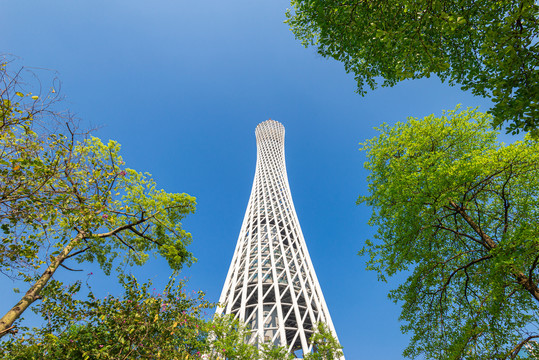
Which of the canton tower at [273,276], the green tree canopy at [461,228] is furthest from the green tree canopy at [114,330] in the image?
the canton tower at [273,276]

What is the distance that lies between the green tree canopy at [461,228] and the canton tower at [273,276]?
639 cm

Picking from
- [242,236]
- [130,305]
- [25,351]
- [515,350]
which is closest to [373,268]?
[515,350]

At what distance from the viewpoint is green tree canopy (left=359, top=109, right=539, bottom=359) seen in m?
4.88

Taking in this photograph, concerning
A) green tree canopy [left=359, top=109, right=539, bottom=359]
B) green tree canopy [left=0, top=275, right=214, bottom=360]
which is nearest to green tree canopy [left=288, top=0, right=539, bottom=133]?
green tree canopy [left=359, top=109, right=539, bottom=359]

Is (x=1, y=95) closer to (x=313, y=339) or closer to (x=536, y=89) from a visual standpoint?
(x=536, y=89)

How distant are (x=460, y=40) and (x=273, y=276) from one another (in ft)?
43.0

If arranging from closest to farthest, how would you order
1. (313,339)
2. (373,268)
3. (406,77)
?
(406,77) → (373,268) → (313,339)

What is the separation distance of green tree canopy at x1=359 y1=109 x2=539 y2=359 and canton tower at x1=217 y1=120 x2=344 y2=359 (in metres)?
6.39

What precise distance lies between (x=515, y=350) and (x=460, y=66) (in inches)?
212

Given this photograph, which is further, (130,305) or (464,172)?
(464,172)

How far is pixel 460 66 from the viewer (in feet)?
15.9

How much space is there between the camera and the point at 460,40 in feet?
15.4

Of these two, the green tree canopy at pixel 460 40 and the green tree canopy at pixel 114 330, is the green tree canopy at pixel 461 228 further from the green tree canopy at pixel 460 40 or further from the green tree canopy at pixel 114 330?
the green tree canopy at pixel 114 330

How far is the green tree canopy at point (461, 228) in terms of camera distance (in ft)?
16.0
